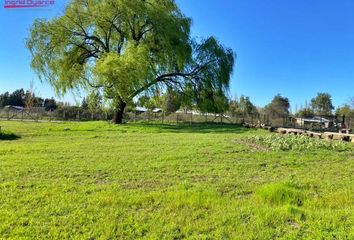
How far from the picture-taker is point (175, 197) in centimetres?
448

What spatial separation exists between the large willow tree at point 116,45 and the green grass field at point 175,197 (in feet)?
46.8

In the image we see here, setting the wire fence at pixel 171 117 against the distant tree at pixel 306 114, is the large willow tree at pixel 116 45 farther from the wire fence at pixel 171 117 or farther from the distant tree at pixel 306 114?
the distant tree at pixel 306 114

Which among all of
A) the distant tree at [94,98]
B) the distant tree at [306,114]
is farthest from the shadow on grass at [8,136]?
the distant tree at [306,114]

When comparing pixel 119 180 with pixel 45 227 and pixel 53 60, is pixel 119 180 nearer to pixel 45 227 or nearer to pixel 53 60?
pixel 45 227

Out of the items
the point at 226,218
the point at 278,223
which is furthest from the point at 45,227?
the point at 278,223

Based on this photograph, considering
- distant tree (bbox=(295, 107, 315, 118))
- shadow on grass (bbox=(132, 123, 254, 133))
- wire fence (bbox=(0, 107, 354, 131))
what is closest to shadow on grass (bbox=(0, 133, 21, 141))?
shadow on grass (bbox=(132, 123, 254, 133))

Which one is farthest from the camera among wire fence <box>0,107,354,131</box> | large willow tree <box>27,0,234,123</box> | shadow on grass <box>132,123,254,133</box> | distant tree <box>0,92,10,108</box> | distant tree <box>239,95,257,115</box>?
distant tree <box>0,92,10,108</box>

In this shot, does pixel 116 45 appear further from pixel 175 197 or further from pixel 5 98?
pixel 5 98

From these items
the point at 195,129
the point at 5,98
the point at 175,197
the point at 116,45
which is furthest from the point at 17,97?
the point at 175,197

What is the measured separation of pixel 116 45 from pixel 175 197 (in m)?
22.2

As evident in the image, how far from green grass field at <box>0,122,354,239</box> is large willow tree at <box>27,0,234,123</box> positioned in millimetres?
14256

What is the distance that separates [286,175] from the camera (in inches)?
239

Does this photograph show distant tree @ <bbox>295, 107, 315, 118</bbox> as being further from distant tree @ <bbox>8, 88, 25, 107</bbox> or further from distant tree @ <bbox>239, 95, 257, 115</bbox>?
distant tree @ <bbox>8, 88, 25, 107</bbox>

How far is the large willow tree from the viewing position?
21.8 meters
